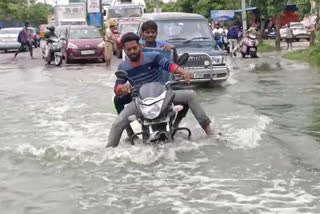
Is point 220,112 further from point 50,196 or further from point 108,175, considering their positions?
point 50,196

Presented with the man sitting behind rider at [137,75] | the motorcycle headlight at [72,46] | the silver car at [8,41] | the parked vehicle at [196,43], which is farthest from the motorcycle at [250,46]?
the man sitting behind rider at [137,75]

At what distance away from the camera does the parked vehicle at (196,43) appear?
14.1 m

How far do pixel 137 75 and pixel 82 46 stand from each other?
16322 mm

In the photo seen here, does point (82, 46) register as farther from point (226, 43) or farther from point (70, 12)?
point (70, 12)

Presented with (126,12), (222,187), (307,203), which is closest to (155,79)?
(222,187)

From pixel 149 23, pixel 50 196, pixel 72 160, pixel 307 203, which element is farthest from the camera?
pixel 149 23

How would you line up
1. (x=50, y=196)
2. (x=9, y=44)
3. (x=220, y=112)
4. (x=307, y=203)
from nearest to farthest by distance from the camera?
(x=307, y=203), (x=50, y=196), (x=220, y=112), (x=9, y=44)

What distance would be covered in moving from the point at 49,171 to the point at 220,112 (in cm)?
441

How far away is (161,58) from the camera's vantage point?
24.5 ft

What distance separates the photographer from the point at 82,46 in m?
23.4

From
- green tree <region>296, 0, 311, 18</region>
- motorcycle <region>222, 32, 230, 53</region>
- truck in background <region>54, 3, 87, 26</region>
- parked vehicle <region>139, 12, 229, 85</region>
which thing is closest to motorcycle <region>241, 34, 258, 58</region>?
green tree <region>296, 0, 311, 18</region>

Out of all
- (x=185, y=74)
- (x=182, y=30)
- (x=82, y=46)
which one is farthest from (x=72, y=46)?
(x=185, y=74)

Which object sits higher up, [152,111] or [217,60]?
[217,60]

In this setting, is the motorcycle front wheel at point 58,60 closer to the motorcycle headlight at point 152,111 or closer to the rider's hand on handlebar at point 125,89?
the rider's hand on handlebar at point 125,89
